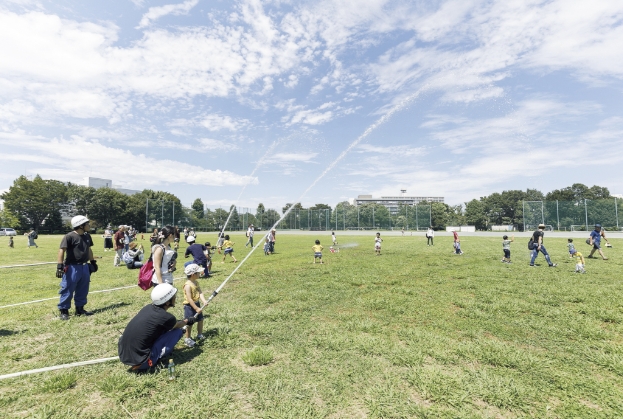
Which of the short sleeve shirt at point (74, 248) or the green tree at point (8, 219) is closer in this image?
the short sleeve shirt at point (74, 248)

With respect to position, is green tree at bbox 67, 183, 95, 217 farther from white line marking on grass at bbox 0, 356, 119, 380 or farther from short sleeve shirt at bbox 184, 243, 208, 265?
white line marking on grass at bbox 0, 356, 119, 380

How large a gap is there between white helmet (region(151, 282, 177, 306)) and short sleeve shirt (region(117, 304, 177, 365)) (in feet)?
0.65

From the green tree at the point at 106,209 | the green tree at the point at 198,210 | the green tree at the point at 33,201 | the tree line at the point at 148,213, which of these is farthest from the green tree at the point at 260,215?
the green tree at the point at 33,201

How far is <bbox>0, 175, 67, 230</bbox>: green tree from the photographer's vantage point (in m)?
80.8

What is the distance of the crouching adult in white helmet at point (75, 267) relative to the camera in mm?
8469

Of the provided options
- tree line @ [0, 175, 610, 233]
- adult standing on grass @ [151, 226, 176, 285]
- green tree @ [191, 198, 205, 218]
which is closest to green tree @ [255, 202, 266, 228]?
tree line @ [0, 175, 610, 233]

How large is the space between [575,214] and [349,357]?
73.5 metres

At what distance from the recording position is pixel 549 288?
439 inches

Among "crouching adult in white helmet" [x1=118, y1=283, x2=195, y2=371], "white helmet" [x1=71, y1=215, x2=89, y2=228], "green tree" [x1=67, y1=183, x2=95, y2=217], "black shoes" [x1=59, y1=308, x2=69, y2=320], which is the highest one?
"green tree" [x1=67, y1=183, x2=95, y2=217]

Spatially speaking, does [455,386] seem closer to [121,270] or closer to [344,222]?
[121,270]

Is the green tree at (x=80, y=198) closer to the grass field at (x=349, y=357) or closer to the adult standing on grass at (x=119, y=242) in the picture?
the adult standing on grass at (x=119, y=242)

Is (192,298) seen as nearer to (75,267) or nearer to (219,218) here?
(75,267)

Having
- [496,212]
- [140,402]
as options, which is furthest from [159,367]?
[496,212]

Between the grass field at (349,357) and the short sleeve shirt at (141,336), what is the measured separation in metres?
0.35
